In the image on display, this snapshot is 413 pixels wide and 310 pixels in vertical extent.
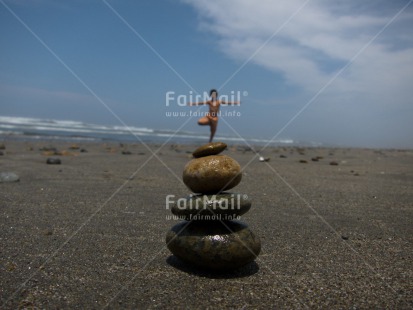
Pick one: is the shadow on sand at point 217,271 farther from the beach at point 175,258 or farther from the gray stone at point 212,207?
the gray stone at point 212,207

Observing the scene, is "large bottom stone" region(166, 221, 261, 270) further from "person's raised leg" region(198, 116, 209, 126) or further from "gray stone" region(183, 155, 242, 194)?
"person's raised leg" region(198, 116, 209, 126)

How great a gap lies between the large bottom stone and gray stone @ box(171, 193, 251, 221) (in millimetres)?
78

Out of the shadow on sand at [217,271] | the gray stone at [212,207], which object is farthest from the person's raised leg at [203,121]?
the shadow on sand at [217,271]

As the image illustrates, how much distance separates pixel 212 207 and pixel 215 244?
0.28m

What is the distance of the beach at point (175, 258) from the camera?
2469 millimetres

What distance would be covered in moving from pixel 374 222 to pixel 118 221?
2.91m

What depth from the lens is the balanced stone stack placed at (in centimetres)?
283

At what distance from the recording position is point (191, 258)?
288 cm

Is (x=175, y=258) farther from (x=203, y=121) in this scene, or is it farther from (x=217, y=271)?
(x=203, y=121)

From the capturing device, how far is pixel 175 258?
3.17 metres

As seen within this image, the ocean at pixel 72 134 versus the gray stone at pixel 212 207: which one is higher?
the gray stone at pixel 212 207

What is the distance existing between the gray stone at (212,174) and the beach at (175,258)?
654mm

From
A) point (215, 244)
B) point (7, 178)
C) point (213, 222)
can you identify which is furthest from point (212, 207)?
point (7, 178)

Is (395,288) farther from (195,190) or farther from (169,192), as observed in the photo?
(169,192)
